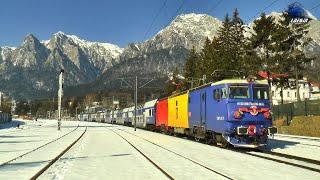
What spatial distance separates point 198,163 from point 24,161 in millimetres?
7131

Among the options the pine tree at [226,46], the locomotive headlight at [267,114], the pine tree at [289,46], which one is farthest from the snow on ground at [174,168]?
the pine tree at [226,46]

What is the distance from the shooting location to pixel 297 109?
2020 inches

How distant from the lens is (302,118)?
1816 inches

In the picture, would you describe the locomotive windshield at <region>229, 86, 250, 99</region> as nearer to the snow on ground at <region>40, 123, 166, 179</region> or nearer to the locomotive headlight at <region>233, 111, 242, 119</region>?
the locomotive headlight at <region>233, 111, 242, 119</region>

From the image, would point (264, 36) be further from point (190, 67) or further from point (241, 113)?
point (241, 113)

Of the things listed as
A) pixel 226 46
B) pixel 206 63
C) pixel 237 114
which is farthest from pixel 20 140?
pixel 206 63

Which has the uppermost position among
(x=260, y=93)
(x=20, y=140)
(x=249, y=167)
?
(x=260, y=93)

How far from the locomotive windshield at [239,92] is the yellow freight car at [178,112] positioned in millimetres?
10163

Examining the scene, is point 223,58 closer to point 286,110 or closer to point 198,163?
point 286,110

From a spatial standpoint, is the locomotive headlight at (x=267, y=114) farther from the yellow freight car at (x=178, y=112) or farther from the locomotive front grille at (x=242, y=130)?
the yellow freight car at (x=178, y=112)

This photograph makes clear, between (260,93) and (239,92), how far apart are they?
44.3 inches

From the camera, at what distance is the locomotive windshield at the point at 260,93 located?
80.4 feet

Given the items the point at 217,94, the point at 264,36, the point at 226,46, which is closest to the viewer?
the point at 217,94

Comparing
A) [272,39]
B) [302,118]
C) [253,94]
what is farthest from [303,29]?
[253,94]
